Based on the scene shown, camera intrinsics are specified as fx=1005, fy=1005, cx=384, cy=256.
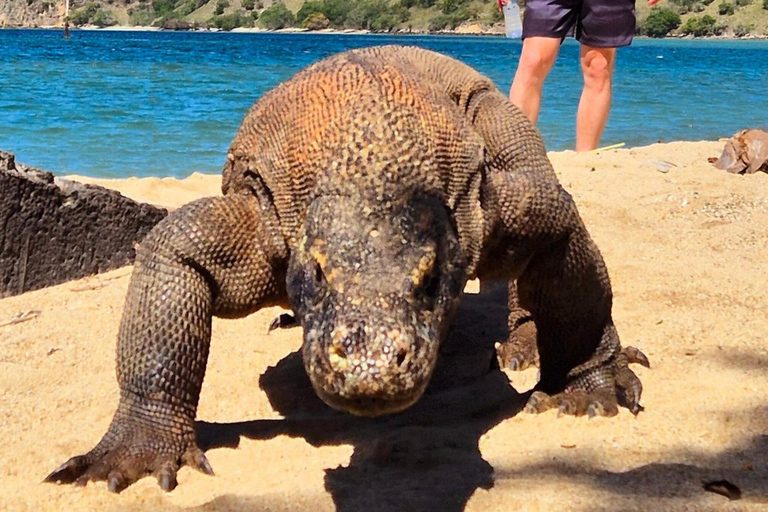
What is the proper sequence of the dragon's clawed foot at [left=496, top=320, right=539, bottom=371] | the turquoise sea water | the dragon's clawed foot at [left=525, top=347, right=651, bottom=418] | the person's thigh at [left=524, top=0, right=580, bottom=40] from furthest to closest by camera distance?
1. the turquoise sea water
2. the person's thigh at [left=524, top=0, right=580, bottom=40]
3. the dragon's clawed foot at [left=496, top=320, right=539, bottom=371]
4. the dragon's clawed foot at [left=525, top=347, right=651, bottom=418]

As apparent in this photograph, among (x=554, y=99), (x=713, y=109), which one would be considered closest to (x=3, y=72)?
(x=554, y=99)

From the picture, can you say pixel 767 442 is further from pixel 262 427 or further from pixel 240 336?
pixel 240 336

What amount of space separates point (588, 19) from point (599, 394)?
162 inches

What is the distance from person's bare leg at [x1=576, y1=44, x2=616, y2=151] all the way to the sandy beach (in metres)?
1.80

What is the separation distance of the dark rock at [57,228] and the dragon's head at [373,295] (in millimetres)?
3162

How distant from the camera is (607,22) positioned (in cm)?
699

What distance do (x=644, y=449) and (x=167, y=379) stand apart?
4.75 feet

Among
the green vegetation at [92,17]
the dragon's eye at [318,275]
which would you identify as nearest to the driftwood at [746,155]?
the dragon's eye at [318,275]

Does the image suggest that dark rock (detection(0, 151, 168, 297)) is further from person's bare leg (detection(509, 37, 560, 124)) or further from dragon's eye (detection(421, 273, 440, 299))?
dragon's eye (detection(421, 273, 440, 299))

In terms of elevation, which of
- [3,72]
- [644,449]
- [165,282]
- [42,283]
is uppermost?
[165,282]

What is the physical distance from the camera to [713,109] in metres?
20.6

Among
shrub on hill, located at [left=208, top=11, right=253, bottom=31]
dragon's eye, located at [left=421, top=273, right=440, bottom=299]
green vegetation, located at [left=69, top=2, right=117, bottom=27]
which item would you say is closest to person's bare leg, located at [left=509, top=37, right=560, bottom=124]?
dragon's eye, located at [left=421, top=273, right=440, bottom=299]

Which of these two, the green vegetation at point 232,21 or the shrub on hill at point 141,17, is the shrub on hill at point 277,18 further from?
the shrub on hill at point 141,17

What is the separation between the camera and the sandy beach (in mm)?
2750
